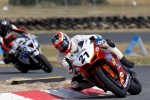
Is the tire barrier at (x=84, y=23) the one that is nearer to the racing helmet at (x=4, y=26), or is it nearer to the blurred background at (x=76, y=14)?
the blurred background at (x=76, y=14)

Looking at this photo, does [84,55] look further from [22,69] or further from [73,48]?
[22,69]

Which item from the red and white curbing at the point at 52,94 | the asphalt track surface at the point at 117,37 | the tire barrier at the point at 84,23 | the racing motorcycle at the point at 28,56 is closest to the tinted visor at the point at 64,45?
the red and white curbing at the point at 52,94

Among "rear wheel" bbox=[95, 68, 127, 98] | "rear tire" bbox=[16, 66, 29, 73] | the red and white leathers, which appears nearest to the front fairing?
the red and white leathers

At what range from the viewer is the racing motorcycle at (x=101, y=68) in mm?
12219

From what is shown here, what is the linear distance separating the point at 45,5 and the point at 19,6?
262cm

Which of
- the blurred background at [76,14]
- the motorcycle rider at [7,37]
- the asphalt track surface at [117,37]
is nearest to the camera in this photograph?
the motorcycle rider at [7,37]

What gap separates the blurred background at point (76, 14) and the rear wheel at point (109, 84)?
27.9m

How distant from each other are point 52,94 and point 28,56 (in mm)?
7169

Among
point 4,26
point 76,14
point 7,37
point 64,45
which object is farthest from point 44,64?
point 76,14

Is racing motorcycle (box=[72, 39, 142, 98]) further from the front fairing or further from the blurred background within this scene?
the blurred background

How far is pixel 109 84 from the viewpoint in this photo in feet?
40.0

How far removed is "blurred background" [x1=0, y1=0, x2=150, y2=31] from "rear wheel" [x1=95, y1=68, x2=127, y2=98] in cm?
2793

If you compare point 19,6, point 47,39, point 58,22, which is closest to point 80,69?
point 47,39

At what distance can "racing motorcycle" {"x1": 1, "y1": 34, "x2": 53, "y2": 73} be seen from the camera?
19297mm
